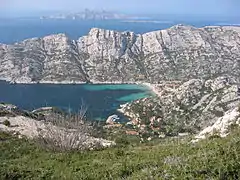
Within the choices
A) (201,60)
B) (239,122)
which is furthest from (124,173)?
(201,60)

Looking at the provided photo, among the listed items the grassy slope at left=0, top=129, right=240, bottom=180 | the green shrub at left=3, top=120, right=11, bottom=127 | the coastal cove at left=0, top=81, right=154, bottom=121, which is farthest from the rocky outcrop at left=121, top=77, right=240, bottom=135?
the grassy slope at left=0, top=129, right=240, bottom=180

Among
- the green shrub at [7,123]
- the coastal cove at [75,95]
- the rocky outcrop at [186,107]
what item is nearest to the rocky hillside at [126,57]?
the coastal cove at [75,95]

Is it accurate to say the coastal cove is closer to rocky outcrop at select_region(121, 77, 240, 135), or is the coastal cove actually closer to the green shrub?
rocky outcrop at select_region(121, 77, 240, 135)

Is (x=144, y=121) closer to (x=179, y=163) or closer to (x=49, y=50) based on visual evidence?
(x=179, y=163)

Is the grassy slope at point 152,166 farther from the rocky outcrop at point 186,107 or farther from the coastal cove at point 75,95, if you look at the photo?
the coastal cove at point 75,95

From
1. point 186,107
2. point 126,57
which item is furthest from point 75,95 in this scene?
point 186,107

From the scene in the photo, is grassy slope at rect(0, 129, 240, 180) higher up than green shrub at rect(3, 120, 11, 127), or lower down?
higher up
